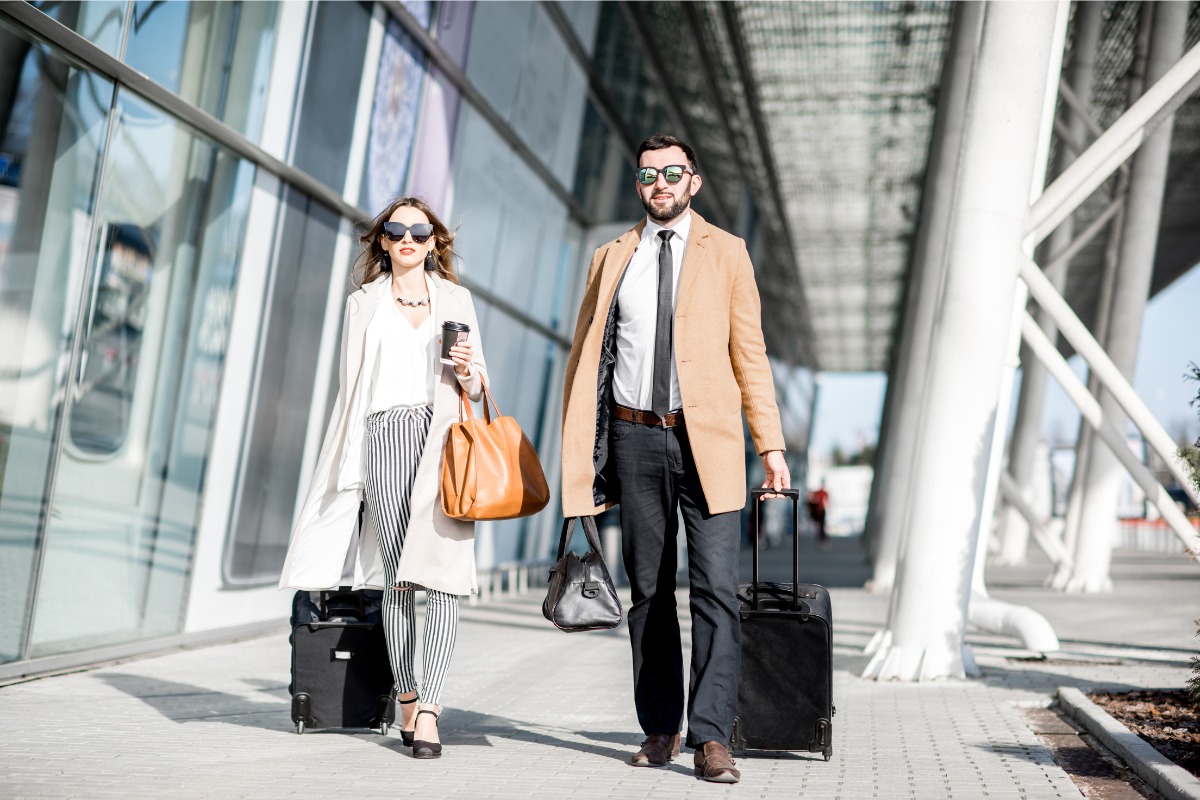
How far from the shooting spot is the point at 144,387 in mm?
7078

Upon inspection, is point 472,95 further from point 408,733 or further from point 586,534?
point 586,534

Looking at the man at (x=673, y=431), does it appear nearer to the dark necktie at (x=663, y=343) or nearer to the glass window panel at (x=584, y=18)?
the dark necktie at (x=663, y=343)

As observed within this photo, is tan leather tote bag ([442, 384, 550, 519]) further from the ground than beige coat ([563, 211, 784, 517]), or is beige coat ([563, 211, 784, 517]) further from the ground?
beige coat ([563, 211, 784, 517])

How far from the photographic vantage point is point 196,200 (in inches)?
297

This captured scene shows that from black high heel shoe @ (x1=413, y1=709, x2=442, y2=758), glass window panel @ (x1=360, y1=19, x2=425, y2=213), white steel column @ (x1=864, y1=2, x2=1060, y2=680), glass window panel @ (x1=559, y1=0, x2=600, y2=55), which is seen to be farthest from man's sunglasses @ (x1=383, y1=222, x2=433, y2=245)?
glass window panel @ (x1=559, y1=0, x2=600, y2=55)

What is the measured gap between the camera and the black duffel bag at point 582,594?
3.76m

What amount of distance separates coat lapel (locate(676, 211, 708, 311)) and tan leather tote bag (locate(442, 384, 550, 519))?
735 millimetres

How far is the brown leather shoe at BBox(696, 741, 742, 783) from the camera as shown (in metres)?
3.74

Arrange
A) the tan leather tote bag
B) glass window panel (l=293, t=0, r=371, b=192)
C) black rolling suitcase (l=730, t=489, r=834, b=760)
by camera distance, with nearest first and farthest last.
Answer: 1. the tan leather tote bag
2. black rolling suitcase (l=730, t=489, r=834, b=760)
3. glass window panel (l=293, t=0, r=371, b=192)

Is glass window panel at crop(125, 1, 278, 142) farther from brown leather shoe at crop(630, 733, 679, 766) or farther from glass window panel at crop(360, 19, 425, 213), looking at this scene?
brown leather shoe at crop(630, 733, 679, 766)

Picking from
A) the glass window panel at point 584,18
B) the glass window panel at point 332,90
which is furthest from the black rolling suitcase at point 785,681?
the glass window panel at point 584,18

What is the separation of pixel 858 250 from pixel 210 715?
139 ft

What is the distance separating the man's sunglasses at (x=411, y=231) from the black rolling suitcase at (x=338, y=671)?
4.49 ft

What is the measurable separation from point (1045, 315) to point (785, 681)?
78.1 feet
